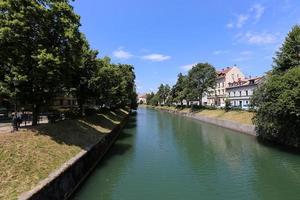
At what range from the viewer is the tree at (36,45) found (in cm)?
1853

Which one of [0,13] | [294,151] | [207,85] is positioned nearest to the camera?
[0,13]

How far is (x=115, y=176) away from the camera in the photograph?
1928 centimetres

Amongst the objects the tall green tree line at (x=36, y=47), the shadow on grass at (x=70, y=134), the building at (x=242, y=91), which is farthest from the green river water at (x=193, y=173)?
the building at (x=242, y=91)

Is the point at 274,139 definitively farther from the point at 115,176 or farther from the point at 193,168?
the point at 115,176

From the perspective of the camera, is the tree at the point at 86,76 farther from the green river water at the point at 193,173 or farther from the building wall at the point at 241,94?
the building wall at the point at 241,94

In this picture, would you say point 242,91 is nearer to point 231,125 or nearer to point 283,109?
point 231,125

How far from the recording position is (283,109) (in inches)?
995

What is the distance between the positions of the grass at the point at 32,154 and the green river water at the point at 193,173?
2.23 meters

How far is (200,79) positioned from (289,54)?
42.7 metres

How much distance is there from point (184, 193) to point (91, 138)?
11.0 m

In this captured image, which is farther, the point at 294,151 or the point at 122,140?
the point at 122,140

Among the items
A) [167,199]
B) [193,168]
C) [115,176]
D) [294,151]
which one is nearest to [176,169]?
[193,168]

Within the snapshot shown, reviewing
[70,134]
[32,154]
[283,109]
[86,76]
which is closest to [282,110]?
[283,109]

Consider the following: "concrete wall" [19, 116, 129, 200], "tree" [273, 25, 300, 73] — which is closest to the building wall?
"tree" [273, 25, 300, 73]
